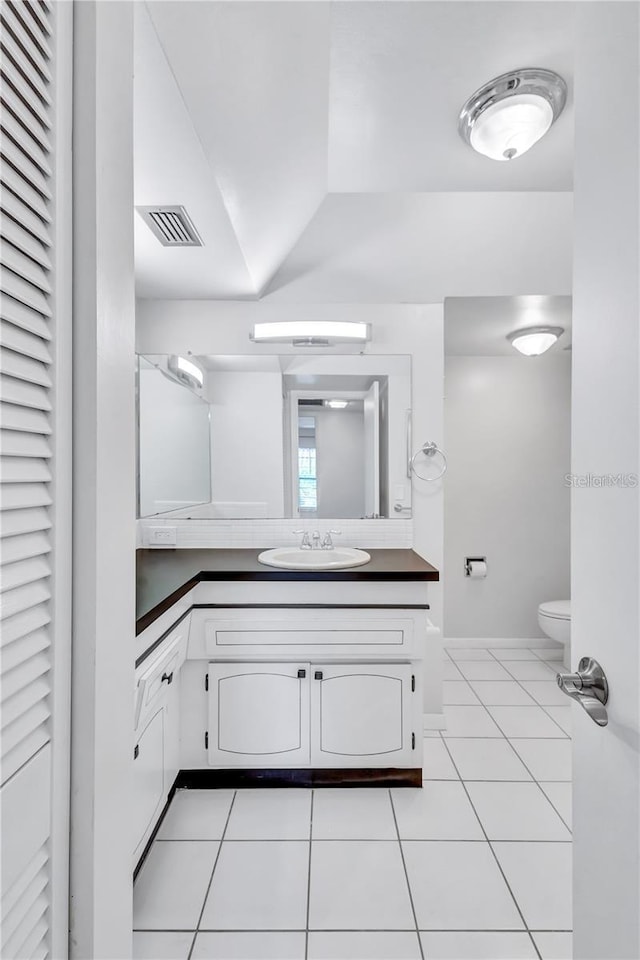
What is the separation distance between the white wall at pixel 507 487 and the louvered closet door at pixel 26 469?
3.34m

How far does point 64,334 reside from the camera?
27.7 inches

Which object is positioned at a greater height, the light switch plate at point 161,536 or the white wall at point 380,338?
the white wall at point 380,338

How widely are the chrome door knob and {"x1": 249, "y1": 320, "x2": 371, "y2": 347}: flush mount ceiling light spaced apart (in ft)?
6.89

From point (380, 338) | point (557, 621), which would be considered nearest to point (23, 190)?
point (380, 338)

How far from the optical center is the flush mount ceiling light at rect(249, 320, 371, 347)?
2572 millimetres

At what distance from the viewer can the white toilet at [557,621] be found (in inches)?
128

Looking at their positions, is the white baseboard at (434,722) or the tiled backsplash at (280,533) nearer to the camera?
the white baseboard at (434,722)

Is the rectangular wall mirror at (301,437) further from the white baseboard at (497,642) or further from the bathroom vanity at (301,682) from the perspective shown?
the white baseboard at (497,642)

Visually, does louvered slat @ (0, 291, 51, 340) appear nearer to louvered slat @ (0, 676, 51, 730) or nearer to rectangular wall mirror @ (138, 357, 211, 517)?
louvered slat @ (0, 676, 51, 730)

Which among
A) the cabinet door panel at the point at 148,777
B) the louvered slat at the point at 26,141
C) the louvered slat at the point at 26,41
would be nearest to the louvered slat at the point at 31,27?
the louvered slat at the point at 26,41

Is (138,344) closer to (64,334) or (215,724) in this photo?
(215,724)

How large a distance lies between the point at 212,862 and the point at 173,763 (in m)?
0.41

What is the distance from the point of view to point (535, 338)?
10.4 feet

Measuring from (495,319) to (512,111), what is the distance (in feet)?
5.60
